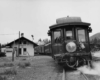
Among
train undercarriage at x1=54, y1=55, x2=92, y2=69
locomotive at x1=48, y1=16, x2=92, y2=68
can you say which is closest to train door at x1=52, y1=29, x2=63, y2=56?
locomotive at x1=48, y1=16, x2=92, y2=68

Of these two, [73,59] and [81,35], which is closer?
[73,59]

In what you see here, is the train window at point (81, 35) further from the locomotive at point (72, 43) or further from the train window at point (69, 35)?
the train window at point (69, 35)

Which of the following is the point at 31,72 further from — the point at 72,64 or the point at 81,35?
the point at 81,35

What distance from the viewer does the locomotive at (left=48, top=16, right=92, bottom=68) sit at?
7199mm

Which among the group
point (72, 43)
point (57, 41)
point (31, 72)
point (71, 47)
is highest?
point (57, 41)

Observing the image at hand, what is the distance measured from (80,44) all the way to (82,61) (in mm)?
1065

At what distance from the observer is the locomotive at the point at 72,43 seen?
7199 mm

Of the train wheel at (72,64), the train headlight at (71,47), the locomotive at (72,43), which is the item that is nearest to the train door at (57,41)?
the locomotive at (72,43)

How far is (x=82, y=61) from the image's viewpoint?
7.54 metres

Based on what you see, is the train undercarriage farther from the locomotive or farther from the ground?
the ground

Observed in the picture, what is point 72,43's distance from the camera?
7102 mm

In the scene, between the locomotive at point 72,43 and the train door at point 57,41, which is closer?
the locomotive at point 72,43

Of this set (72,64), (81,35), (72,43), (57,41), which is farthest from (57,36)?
(72,64)

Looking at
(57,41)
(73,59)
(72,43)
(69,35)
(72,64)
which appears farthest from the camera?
(57,41)
